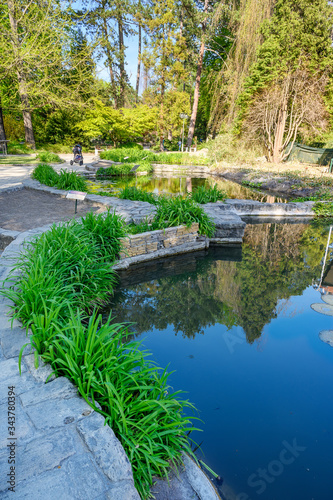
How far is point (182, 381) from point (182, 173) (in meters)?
13.4

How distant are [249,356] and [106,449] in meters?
1.74

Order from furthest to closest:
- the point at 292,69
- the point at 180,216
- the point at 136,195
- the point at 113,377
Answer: the point at 292,69
the point at 136,195
the point at 180,216
the point at 113,377

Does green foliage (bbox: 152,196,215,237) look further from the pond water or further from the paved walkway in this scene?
the pond water

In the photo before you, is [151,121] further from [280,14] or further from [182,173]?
[280,14]

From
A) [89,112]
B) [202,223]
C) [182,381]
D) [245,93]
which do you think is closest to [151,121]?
[89,112]

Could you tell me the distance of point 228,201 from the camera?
7.31m

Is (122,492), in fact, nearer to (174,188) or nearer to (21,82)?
(174,188)

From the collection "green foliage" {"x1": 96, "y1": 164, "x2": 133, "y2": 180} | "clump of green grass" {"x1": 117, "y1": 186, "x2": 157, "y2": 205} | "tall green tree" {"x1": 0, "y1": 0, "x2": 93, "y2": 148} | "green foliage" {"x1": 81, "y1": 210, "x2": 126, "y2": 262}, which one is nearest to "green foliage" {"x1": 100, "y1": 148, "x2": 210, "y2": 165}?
"green foliage" {"x1": 96, "y1": 164, "x2": 133, "y2": 180}

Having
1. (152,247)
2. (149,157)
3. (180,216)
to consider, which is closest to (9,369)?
(152,247)

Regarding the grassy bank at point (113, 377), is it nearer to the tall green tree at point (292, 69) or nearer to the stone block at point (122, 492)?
the stone block at point (122, 492)

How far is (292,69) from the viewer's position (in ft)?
44.9

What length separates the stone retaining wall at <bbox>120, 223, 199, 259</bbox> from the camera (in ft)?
14.3

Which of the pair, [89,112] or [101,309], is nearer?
[101,309]

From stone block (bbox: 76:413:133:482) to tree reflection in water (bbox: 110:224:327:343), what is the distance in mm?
1325
